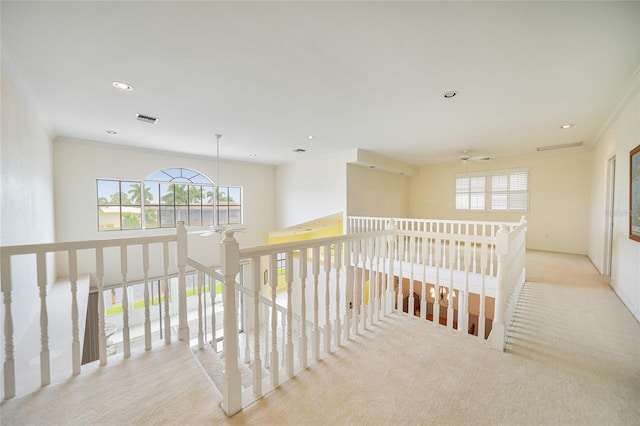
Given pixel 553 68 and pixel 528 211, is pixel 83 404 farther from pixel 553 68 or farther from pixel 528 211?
pixel 528 211

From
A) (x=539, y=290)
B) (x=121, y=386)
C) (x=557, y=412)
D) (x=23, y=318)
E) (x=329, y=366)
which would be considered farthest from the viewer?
(x=539, y=290)

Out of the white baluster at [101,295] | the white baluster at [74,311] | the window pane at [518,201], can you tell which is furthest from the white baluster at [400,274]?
the window pane at [518,201]

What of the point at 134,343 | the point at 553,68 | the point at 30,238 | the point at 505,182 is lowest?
the point at 134,343

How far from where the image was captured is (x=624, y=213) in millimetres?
2994

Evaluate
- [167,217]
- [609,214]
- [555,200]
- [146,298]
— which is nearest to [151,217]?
[167,217]

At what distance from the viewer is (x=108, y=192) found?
5047mm

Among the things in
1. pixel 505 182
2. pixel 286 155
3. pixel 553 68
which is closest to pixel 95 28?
pixel 553 68

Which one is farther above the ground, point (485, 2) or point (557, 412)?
point (485, 2)

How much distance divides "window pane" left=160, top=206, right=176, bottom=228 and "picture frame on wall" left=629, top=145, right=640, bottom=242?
7.54m

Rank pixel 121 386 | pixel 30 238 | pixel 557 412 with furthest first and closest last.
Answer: pixel 30 238 < pixel 121 386 < pixel 557 412

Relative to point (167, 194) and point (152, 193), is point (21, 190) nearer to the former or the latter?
point (152, 193)

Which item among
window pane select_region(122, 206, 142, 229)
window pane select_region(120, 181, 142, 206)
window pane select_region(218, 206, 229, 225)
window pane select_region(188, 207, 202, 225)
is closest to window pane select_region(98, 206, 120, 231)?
window pane select_region(122, 206, 142, 229)

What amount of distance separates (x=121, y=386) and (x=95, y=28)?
247 cm

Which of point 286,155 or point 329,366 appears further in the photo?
point 286,155
